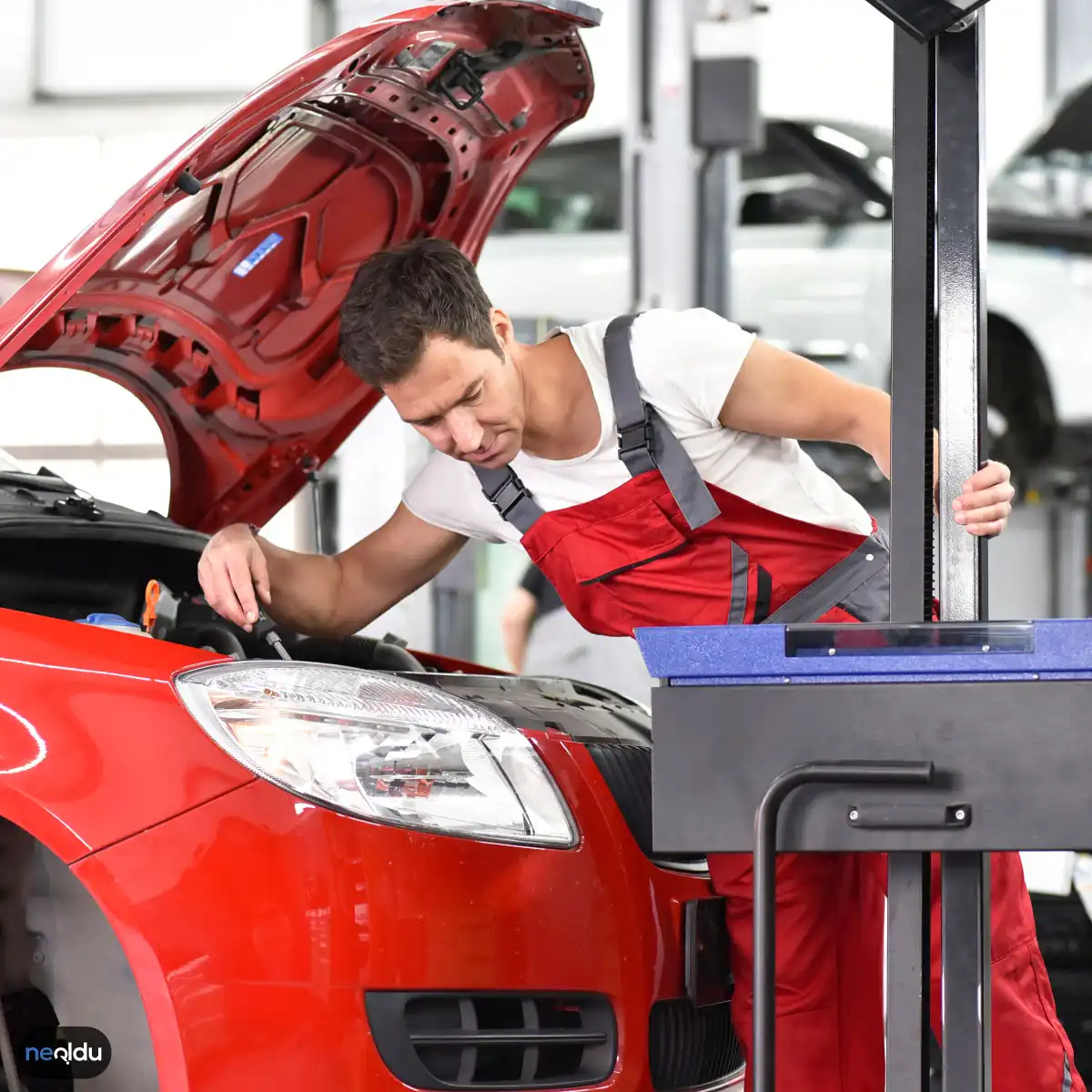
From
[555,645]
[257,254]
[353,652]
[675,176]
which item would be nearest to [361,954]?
[353,652]

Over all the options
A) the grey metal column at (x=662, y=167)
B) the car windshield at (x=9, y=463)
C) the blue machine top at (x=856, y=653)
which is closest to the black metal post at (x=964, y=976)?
the blue machine top at (x=856, y=653)

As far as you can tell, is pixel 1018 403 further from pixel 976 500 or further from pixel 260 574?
pixel 976 500

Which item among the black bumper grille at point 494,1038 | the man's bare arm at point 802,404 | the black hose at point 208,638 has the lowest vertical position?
the black bumper grille at point 494,1038

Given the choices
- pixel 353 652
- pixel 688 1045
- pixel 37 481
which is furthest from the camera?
pixel 353 652

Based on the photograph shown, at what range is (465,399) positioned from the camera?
1.72 meters

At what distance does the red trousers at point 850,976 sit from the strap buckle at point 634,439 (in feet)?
1.71

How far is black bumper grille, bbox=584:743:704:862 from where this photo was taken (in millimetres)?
1565

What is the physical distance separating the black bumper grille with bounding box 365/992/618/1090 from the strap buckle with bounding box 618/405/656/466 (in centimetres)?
68

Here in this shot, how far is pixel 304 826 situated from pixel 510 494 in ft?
2.19

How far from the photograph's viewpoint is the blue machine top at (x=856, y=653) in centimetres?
104

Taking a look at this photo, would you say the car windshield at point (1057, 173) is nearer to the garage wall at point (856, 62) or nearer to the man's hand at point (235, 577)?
the garage wall at point (856, 62)

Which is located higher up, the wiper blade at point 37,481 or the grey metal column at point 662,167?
the grey metal column at point 662,167

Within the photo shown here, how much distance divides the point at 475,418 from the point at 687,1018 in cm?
77

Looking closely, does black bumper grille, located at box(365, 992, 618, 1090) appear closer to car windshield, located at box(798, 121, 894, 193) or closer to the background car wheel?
the background car wheel
